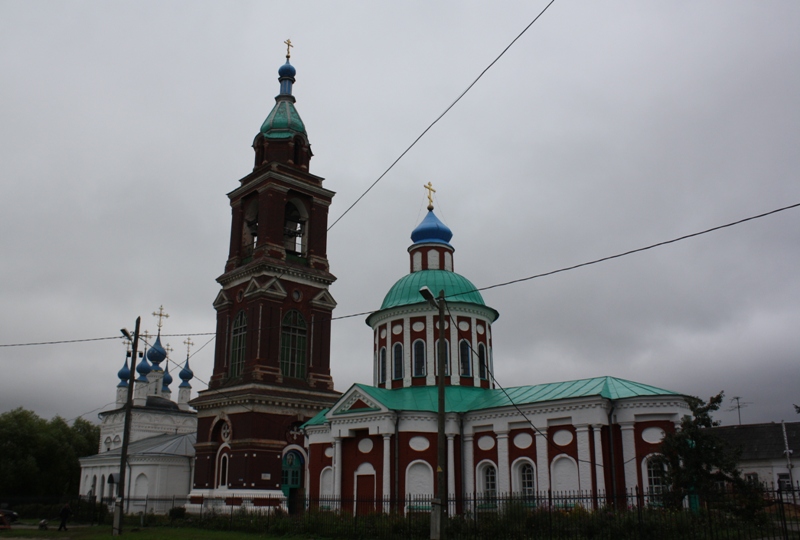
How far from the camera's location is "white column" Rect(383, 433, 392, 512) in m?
27.8

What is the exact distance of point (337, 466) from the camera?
1170 inches

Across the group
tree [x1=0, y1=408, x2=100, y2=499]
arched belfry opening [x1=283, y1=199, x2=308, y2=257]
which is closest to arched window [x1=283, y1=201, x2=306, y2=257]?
arched belfry opening [x1=283, y1=199, x2=308, y2=257]

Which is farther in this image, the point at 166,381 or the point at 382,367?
the point at 166,381

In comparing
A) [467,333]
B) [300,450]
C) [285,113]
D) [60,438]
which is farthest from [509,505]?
[60,438]

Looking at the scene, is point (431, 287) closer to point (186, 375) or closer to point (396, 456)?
point (396, 456)

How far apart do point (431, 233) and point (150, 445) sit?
27.0 m

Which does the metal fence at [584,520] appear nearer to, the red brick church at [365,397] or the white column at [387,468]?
the white column at [387,468]

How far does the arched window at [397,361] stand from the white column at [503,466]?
688 cm

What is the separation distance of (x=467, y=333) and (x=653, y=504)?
13.4 m

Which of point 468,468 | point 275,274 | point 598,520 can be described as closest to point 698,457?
point 598,520

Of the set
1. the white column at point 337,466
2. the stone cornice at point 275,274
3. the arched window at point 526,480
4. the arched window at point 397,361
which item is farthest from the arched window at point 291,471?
the arched window at point 526,480

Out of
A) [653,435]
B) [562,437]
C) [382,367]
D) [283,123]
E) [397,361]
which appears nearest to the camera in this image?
[653,435]

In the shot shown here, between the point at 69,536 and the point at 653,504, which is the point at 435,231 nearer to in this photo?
the point at 653,504

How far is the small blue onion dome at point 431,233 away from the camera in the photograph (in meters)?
36.6
